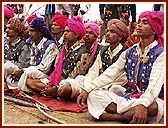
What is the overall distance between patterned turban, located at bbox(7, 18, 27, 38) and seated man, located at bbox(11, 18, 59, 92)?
0.48ft

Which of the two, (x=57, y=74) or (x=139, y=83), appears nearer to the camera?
(x=139, y=83)

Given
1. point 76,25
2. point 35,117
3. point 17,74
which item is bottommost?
point 35,117

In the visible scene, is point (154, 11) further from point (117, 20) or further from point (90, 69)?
point (90, 69)

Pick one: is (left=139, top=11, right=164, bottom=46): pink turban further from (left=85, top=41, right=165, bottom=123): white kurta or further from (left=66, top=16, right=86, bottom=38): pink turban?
(left=66, top=16, right=86, bottom=38): pink turban

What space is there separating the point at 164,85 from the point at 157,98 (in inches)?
4.5

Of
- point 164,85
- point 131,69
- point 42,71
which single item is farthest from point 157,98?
point 42,71

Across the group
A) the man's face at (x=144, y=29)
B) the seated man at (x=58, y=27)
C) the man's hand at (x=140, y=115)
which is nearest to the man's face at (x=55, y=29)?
the seated man at (x=58, y=27)

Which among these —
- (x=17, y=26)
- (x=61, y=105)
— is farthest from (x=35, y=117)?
(x=17, y=26)

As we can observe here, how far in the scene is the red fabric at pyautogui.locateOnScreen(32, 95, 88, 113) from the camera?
3.51 metres

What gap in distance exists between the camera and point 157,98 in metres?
3.17

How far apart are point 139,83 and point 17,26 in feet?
5.12

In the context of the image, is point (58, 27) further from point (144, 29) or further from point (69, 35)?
point (144, 29)

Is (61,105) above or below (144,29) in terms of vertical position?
below

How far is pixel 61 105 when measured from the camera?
12.0ft
